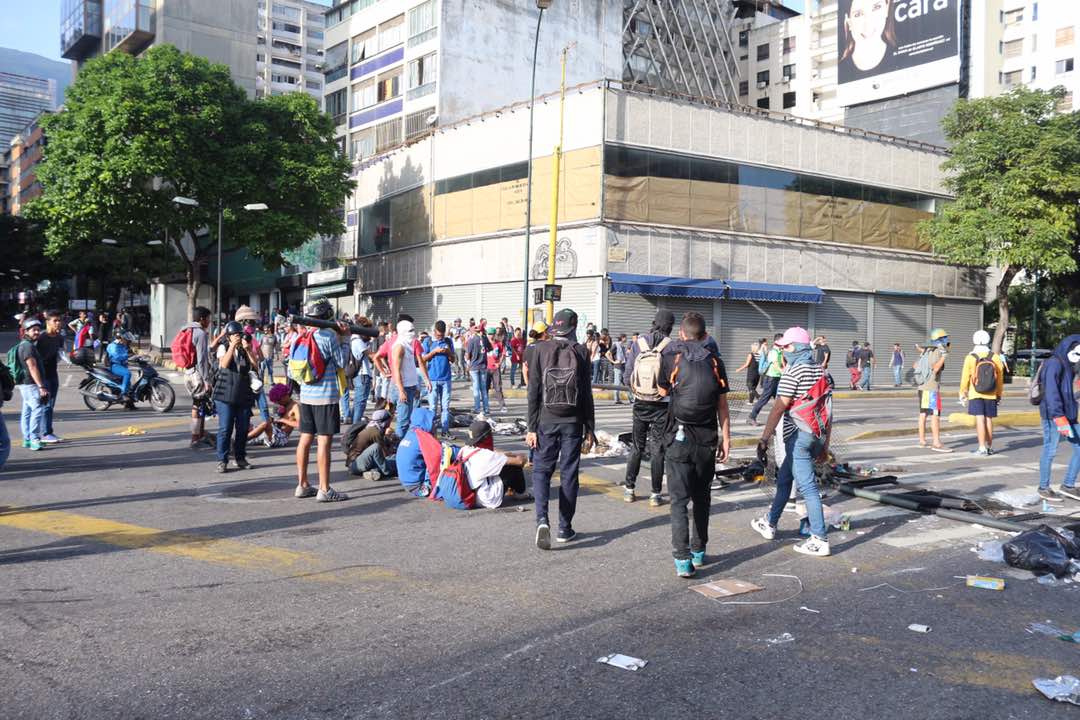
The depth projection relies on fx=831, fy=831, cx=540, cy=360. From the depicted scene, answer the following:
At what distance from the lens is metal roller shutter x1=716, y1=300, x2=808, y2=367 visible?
2980cm

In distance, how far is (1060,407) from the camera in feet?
28.9

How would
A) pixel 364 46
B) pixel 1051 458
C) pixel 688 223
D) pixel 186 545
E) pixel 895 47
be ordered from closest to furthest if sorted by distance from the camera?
1. pixel 186 545
2. pixel 1051 458
3. pixel 688 223
4. pixel 895 47
5. pixel 364 46

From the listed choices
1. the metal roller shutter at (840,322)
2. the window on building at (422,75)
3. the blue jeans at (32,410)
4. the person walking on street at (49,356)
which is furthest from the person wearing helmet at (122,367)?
the window on building at (422,75)

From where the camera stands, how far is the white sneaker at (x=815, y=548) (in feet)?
21.0

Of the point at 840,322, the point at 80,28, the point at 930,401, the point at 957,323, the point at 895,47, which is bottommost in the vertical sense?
the point at 930,401

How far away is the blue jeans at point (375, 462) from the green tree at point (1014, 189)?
29663 millimetres

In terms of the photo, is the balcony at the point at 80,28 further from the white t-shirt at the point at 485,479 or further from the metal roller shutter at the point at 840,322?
Answer: the white t-shirt at the point at 485,479

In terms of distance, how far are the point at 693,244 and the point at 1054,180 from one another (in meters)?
15.3

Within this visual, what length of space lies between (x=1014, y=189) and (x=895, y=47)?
60.9ft

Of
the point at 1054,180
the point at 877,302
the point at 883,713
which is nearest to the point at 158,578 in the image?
the point at 883,713

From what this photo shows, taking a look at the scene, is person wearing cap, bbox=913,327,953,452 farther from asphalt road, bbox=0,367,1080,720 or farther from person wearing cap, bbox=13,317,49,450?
person wearing cap, bbox=13,317,49,450

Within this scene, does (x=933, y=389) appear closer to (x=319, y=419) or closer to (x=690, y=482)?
(x=690, y=482)

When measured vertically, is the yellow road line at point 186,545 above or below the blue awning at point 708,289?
below

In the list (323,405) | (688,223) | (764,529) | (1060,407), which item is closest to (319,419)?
(323,405)
